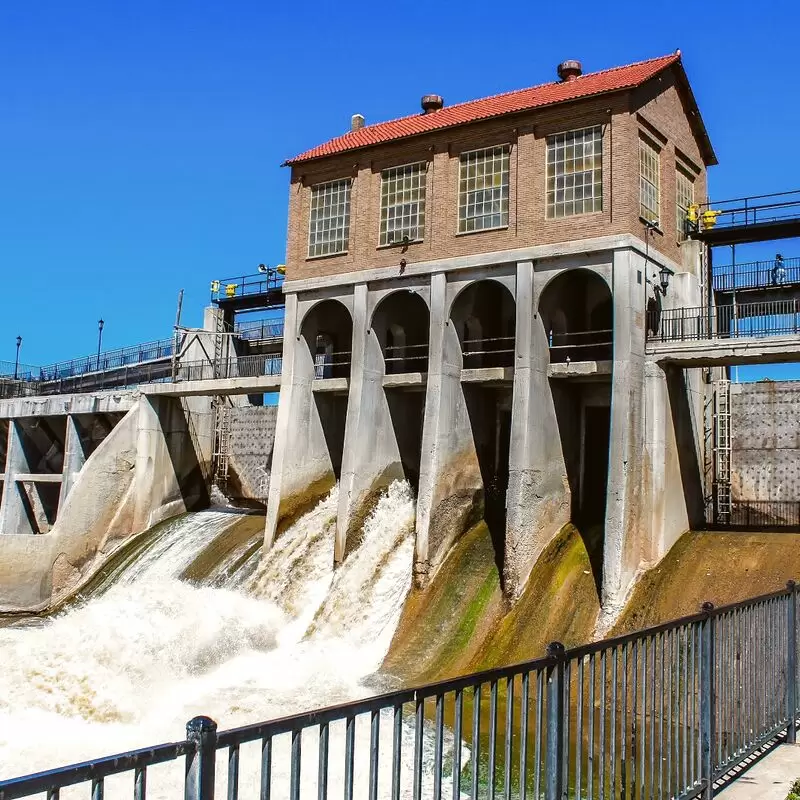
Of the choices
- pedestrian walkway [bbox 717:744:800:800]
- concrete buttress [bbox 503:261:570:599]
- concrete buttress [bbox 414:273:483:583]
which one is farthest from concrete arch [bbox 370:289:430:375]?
pedestrian walkway [bbox 717:744:800:800]

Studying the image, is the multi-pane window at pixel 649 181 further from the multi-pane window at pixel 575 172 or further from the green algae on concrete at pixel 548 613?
the green algae on concrete at pixel 548 613

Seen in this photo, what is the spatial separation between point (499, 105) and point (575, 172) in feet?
13.7

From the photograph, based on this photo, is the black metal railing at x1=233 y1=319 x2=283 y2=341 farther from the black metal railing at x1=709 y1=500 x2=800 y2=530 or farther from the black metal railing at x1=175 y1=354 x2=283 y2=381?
the black metal railing at x1=709 y1=500 x2=800 y2=530

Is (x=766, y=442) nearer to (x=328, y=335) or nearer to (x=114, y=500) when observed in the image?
(x=328, y=335)

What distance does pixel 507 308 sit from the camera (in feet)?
92.4

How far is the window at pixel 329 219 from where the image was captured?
27.7 meters

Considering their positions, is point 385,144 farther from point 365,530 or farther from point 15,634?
point 15,634

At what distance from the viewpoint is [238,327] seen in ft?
126

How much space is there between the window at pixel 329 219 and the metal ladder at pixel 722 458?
1153 cm

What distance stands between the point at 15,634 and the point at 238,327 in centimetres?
1671

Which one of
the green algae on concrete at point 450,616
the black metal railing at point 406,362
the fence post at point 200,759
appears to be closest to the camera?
the fence post at point 200,759

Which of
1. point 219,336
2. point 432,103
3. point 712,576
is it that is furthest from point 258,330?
point 712,576

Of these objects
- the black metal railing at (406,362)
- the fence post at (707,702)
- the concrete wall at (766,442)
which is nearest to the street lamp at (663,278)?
the concrete wall at (766,442)

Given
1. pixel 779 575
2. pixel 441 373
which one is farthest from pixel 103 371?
pixel 779 575
